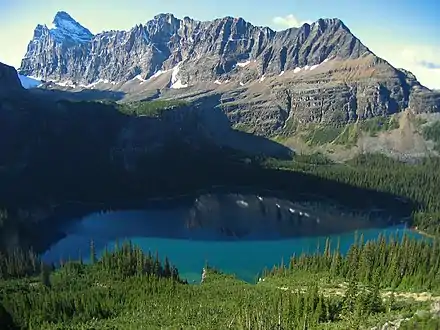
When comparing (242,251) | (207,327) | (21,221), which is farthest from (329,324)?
(21,221)

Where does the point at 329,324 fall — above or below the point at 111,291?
above

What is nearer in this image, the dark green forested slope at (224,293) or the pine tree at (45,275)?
the dark green forested slope at (224,293)

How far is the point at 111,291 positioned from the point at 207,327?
38.3 m

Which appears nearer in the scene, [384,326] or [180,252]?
[384,326]

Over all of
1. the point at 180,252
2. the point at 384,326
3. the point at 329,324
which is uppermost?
the point at 384,326

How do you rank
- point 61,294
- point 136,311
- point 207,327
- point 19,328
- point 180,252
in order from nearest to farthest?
1. point 207,327
2. point 19,328
3. point 136,311
4. point 61,294
5. point 180,252

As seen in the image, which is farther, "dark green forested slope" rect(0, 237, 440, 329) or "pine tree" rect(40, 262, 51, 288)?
"pine tree" rect(40, 262, 51, 288)

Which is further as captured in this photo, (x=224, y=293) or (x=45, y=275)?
(x=45, y=275)

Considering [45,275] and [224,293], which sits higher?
[224,293]

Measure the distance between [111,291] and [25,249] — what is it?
56.7 metres

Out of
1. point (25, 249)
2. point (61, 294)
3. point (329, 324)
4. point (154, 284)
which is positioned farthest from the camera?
point (25, 249)

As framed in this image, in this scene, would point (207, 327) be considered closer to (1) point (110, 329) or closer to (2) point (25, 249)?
(1) point (110, 329)

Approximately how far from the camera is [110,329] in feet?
289

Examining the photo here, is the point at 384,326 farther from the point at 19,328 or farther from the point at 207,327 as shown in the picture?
the point at 19,328
